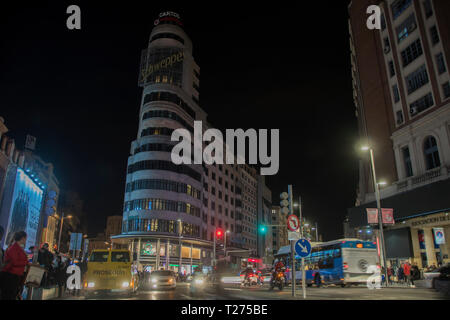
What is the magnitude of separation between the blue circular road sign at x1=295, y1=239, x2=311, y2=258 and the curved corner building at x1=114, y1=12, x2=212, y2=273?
40042mm

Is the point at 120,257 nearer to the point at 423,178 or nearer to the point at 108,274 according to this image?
the point at 108,274

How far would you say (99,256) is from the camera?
52.2 ft

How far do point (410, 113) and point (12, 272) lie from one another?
3244 cm

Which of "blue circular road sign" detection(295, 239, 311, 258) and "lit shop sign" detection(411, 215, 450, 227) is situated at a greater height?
"lit shop sign" detection(411, 215, 450, 227)

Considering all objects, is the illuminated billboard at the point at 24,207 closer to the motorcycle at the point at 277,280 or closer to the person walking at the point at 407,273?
the motorcycle at the point at 277,280

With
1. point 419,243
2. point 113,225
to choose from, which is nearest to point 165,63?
point 419,243

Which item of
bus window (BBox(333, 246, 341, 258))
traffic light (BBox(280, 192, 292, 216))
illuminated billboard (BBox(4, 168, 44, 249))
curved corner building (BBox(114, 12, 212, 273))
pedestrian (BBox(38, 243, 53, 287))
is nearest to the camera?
pedestrian (BBox(38, 243, 53, 287))

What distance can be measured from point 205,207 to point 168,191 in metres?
15.6

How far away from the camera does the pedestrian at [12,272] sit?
24.0ft

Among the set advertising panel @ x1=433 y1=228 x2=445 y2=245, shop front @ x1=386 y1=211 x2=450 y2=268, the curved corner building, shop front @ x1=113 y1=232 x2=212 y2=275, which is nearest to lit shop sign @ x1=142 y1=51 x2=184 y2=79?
the curved corner building

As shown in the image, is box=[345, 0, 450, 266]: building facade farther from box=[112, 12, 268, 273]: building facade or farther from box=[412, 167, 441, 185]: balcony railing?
box=[112, 12, 268, 273]: building facade

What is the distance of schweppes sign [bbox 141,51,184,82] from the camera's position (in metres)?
70.8
